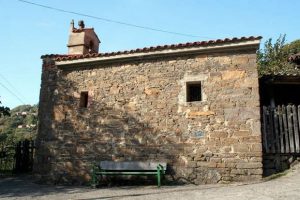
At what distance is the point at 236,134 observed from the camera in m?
8.08

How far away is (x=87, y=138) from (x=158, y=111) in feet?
7.64

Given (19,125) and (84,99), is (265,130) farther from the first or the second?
(19,125)

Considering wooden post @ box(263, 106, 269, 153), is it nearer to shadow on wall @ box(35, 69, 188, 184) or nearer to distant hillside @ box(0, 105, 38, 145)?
shadow on wall @ box(35, 69, 188, 184)

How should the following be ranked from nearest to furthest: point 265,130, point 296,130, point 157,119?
1. point 296,130
2. point 265,130
3. point 157,119

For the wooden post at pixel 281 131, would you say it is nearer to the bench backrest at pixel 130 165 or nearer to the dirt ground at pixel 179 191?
the dirt ground at pixel 179 191

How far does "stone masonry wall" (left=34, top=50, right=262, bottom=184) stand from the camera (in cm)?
809

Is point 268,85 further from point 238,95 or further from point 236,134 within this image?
point 236,134

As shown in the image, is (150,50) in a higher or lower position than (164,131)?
higher

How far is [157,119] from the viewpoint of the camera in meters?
8.82

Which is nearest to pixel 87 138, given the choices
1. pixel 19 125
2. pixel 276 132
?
pixel 276 132

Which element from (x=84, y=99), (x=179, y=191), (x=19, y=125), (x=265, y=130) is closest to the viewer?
(x=179, y=191)

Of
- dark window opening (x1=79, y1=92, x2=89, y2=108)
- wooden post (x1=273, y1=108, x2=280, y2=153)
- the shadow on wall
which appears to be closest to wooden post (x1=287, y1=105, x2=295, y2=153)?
wooden post (x1=273, y1=108, x2=280, y2=153)

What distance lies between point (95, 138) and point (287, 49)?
17.8m

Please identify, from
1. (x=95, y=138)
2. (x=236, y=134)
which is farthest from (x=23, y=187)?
(x=236, y=134)
